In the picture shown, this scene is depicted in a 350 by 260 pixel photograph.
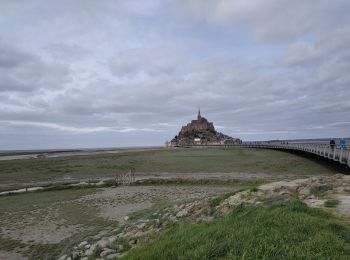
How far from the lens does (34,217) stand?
46.5 ft

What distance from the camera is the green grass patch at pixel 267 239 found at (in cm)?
497

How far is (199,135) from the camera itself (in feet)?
590

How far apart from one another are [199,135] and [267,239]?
174885 mm

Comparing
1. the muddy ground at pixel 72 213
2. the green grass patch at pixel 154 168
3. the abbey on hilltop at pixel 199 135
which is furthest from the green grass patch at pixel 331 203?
the abbey on hilltop at pixel 199 135

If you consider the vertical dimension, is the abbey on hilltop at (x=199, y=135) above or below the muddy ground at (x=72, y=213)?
above

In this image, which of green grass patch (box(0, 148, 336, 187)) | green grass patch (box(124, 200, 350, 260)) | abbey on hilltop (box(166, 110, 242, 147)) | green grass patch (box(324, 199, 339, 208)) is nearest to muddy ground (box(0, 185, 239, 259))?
green grass patch (box(124, 200, 350, 260))

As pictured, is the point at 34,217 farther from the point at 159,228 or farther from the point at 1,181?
the point at 1,181

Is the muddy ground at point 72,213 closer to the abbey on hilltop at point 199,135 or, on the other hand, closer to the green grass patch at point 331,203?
the green grass patch at point 331,203

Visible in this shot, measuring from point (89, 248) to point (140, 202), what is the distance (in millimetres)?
7768

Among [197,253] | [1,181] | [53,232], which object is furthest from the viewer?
[1,181]

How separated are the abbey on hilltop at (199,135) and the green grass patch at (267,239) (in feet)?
533

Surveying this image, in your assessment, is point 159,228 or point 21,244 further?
point 21,244

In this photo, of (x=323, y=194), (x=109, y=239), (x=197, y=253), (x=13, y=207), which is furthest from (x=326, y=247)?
(x=13, y=207)

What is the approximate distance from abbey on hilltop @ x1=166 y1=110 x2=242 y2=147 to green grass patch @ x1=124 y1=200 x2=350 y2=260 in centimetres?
16253
